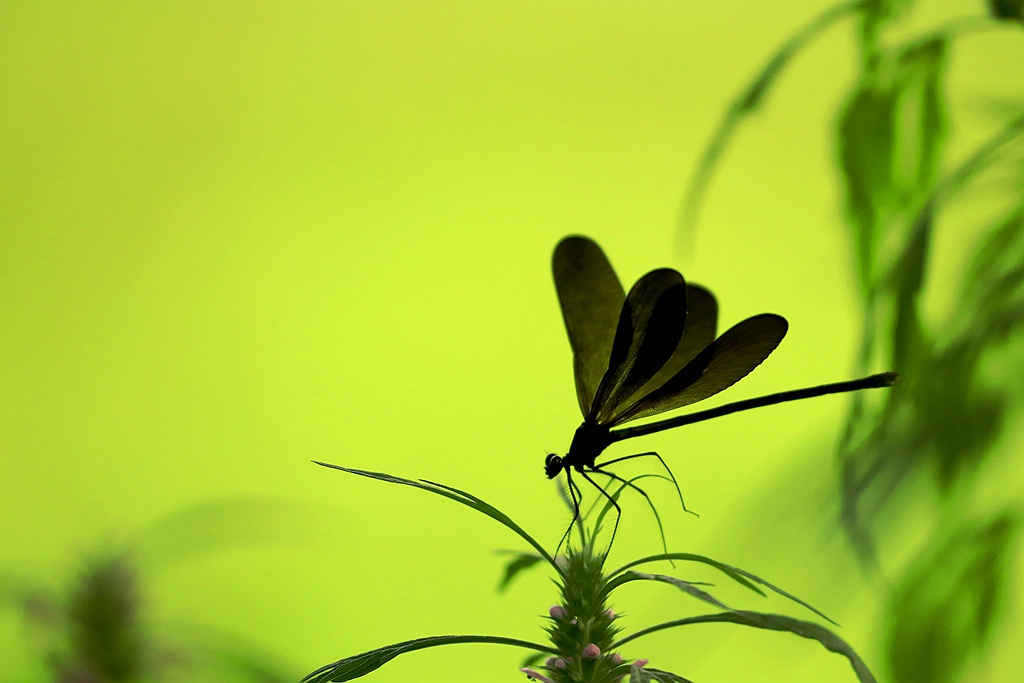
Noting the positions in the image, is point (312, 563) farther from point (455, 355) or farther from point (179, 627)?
point (455, 355)

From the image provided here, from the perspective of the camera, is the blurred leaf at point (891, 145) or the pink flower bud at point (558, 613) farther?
the blurred leaf at point (891, 145)

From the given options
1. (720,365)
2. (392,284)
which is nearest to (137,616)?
(392,284)

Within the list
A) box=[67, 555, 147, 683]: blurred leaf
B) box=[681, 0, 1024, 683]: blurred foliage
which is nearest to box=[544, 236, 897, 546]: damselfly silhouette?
box=[681, 0, 1024, 683]: blurred foliage

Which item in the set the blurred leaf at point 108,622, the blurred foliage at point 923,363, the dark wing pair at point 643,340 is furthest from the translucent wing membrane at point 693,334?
the blurred leaf at point 108,622

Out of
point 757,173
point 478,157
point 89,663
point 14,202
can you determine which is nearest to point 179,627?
point 89,663

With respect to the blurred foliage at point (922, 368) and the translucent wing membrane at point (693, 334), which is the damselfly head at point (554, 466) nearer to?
the translucent wing membrane at point (693, 334)

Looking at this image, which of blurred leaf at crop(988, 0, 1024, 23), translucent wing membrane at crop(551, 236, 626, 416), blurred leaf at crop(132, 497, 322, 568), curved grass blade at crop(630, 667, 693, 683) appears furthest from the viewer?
blurred leaf at crop(132, 497, 322, 568)

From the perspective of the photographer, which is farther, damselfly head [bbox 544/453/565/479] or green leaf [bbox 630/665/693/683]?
damselfly head [bbox 544/453/565/479]

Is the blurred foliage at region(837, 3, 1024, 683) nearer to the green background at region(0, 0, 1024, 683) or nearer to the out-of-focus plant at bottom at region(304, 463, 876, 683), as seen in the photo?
the green background at region(0, 0, 1024, 683)

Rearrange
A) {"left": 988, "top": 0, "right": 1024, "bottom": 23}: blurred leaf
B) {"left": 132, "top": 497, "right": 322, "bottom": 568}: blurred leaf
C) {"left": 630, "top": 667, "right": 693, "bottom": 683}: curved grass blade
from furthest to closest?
{"left": 132, "top": 497, "right": 322, "bottom": 568}: blurred leaf < {"left": 988, "top": 0, "right": 1024, "bottom": 23}: blurred leaf < {"left": 630, "top": 667, "right": 693, "bottom": 683}: curved grass blade
